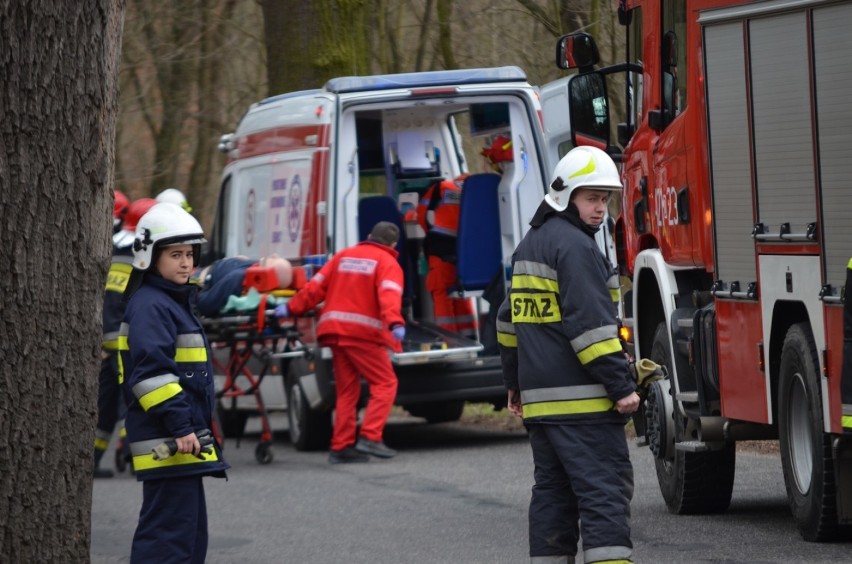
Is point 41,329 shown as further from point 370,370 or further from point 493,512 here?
point 370,370

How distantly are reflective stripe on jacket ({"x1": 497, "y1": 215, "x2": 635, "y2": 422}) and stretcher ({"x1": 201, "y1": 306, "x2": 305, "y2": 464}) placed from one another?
6246 mm

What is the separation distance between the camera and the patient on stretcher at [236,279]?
1220cm

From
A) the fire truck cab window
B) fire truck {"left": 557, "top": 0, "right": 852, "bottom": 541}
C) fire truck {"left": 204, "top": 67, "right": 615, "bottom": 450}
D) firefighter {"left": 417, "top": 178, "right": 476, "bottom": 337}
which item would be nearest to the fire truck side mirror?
fire truck {"left": 557, "top": 0, "right": 852, "bottom": 541}

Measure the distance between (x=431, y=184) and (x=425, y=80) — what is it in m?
2.26

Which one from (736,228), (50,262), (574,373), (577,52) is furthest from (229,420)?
(50,262)

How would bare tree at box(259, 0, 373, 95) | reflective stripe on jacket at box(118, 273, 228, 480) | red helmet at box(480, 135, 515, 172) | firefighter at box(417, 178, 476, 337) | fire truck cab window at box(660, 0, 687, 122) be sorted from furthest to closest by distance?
bare tree at box(259, 0, 373, 95) → firefighter at box(417, 178, 476, 337) → red helmet at box(480, 135, 515, 172) → fire truck cab window at box(660, 0, 687, 122) → reflective stripe on jacket at box(118, 273, 228, 480)

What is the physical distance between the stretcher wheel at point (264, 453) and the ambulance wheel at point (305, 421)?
Answer: 2.15 ft

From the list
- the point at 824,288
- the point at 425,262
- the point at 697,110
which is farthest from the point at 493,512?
the point at 425,262

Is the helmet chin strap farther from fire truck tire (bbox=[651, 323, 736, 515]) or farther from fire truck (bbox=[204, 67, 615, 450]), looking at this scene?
fire truck (bbox=[204, 67, 615, 450])

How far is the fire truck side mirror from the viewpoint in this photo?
948 centimetres

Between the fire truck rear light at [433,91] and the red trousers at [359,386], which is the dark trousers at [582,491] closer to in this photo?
the red trousers at [359,386]

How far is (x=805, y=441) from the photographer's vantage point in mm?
7223

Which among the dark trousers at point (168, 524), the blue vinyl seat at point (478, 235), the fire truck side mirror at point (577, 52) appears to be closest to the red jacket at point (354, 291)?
the blue vinyl seat at point (478, 235)

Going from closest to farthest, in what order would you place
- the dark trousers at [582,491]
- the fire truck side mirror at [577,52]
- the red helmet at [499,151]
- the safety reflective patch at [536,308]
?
the dark trousers at [582,491], the safety reflective patch at [536,308], the fire truck side mirror at [577,52], the red helmet at [499,151]
